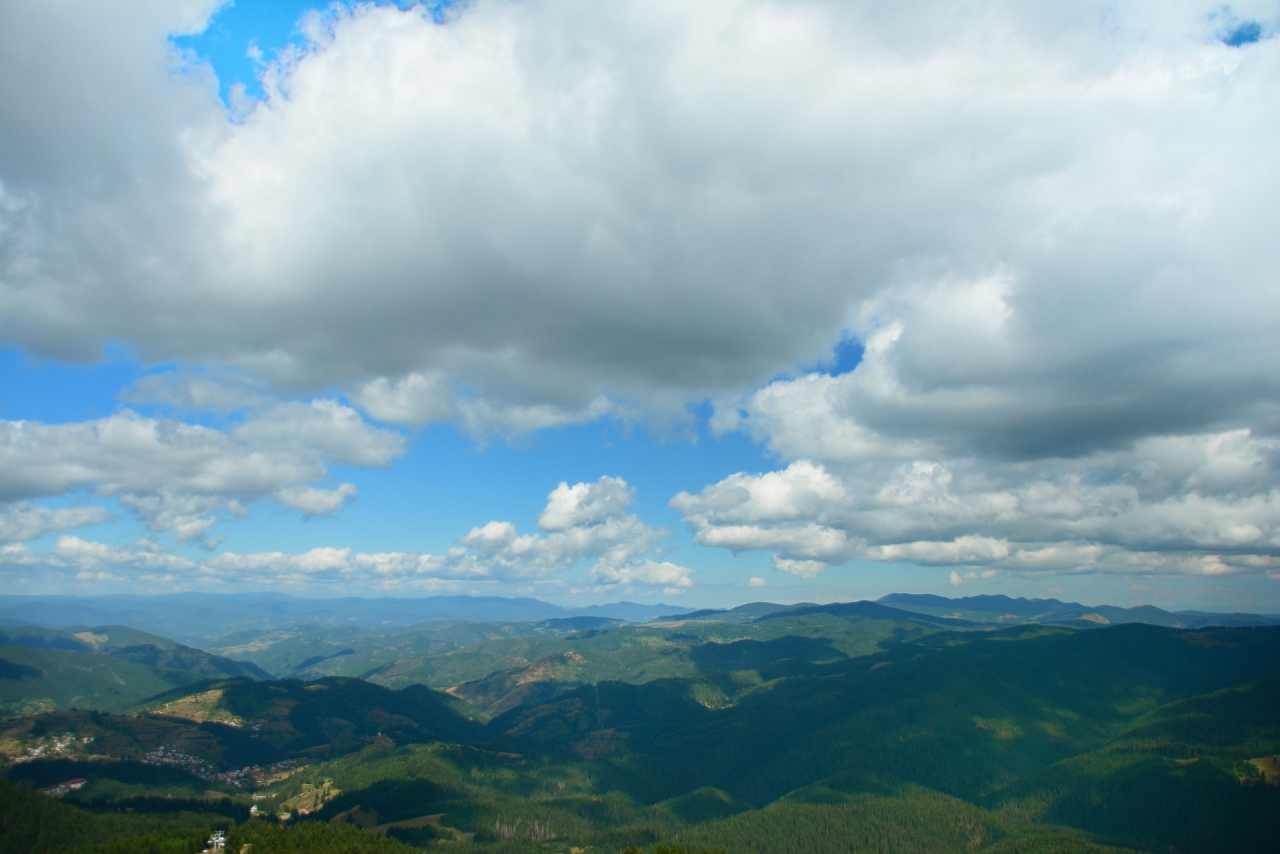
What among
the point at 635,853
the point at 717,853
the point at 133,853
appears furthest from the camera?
the point at 133,853

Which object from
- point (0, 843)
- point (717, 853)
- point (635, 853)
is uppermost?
point (635, 853)

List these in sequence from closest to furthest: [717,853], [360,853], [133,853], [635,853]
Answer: [635,853], [717,853], [133,853], [360,853]

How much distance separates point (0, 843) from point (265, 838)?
8511 centimetres

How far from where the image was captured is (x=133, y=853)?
171125 millimetres

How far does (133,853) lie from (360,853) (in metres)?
58.4

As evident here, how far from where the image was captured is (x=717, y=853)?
15875 cm

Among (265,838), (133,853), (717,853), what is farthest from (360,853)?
(717,853)

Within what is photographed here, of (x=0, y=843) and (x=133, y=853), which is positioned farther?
(x=0, y=843)

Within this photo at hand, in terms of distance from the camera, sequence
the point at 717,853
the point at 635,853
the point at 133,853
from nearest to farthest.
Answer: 1. the point at 635,853
2. the point at 717,853
3. the point at 133,853

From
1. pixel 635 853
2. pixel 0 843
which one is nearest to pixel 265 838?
pixel 0 843

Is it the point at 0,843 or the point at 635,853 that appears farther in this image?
the point at 0,843

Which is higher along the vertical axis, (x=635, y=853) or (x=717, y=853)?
(x=635, y=853)

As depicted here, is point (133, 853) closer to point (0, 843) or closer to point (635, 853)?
point (0, 843)

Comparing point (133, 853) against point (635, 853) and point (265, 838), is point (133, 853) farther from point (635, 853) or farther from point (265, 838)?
point (635, 853)
